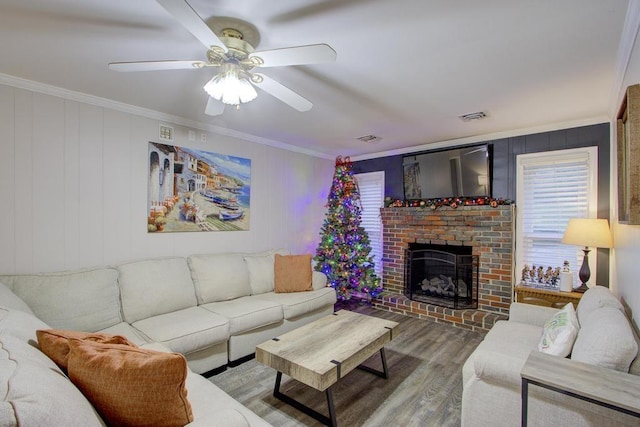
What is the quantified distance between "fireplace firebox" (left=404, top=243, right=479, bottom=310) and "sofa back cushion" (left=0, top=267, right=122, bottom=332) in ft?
12.2

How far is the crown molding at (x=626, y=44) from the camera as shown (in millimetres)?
1595

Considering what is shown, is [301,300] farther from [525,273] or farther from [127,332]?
[525,273]

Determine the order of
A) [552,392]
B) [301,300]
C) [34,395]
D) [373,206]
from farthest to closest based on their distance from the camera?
1. [373,206]
2. [301,300]
3. [552,392]
4. [34,395]

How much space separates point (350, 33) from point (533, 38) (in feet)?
3.68

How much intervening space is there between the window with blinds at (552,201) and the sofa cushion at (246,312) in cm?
302

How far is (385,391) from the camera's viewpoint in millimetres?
2453

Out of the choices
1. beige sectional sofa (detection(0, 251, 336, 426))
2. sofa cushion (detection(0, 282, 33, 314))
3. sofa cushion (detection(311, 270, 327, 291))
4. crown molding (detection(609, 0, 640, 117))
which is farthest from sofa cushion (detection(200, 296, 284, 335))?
crown molding (detection(609, 0, 640, 117))

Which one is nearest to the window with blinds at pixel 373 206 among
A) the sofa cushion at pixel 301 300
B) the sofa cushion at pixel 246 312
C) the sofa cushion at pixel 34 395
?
the sofa cushion at pixel 301 300

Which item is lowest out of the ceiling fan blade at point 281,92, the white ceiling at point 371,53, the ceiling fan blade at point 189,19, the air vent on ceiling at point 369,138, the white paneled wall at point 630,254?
the white paneled wall at point 630,254

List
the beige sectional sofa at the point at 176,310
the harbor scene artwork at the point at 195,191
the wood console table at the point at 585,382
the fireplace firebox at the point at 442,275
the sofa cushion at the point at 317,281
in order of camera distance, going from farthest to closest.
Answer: the fireplace firebox at the point at 442,275
the sofa cushion at the point at 317,281
the harbor scene artwork at the point at 195,191
the beige sectional sofa at the point at 176,310
the wood console table at the point at 585,382

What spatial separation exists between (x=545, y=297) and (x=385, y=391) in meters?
2.13

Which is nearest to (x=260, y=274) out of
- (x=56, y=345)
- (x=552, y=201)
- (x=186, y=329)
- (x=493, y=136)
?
(x=186, y=329)

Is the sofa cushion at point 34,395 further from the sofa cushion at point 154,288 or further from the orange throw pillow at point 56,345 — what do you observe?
the sofa cushion at point 154,288

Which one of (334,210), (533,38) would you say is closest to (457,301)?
(334,210)
